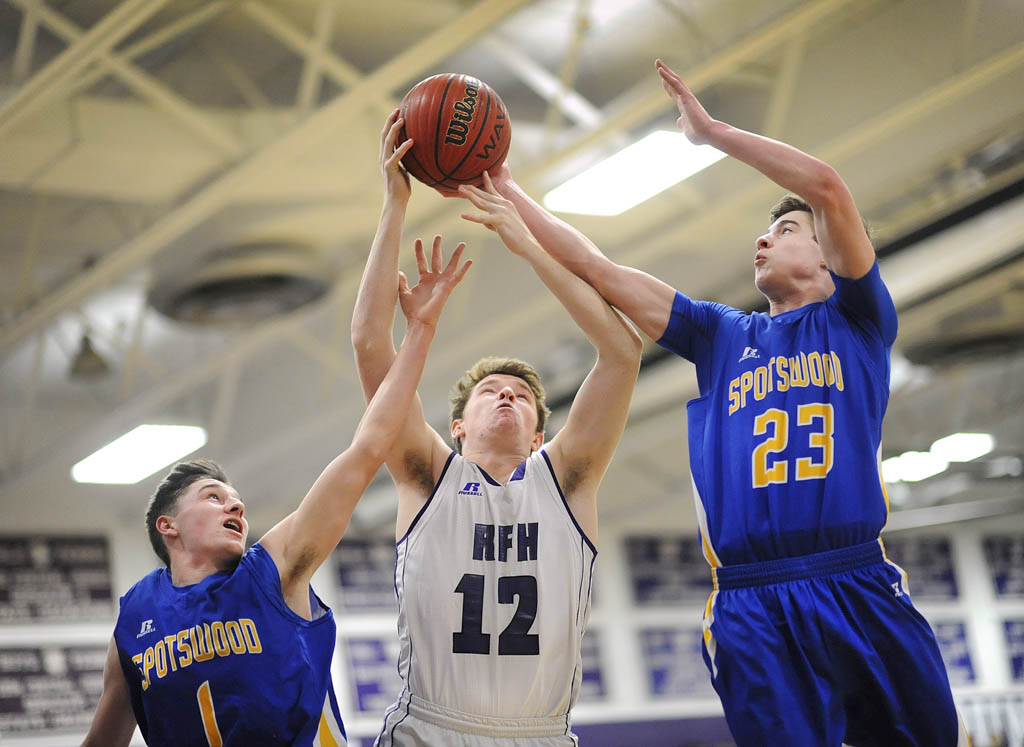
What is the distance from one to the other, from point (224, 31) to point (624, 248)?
390 centimetres

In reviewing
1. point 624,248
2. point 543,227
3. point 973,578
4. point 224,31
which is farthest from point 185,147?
point 973,578

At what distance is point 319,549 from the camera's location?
364cm

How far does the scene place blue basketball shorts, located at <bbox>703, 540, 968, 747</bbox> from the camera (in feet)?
10.3

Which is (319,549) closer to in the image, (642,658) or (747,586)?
(747,586)

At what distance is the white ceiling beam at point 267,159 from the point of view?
737cm

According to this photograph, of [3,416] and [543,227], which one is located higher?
[3,416]

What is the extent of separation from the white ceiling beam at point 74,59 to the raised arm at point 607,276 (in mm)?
3822

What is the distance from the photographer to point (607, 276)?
379 cm

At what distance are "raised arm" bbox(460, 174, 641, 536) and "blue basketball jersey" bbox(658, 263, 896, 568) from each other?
396 millimetres

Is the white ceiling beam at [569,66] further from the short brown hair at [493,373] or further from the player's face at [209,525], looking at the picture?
the player's face at [209,525]

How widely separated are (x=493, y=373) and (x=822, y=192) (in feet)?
4.36

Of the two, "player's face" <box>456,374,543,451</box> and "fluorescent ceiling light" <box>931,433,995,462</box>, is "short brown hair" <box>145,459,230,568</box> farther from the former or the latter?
"fluorescent ceiling light" <box>931,433,995,462</box>

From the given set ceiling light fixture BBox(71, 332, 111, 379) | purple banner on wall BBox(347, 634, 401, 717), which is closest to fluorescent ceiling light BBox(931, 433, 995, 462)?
purple banner on wall BBox(347, 634, 401, 717)

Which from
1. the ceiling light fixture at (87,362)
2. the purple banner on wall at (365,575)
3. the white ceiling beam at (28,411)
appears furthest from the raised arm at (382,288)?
the purple banner on wall at (365,575)
